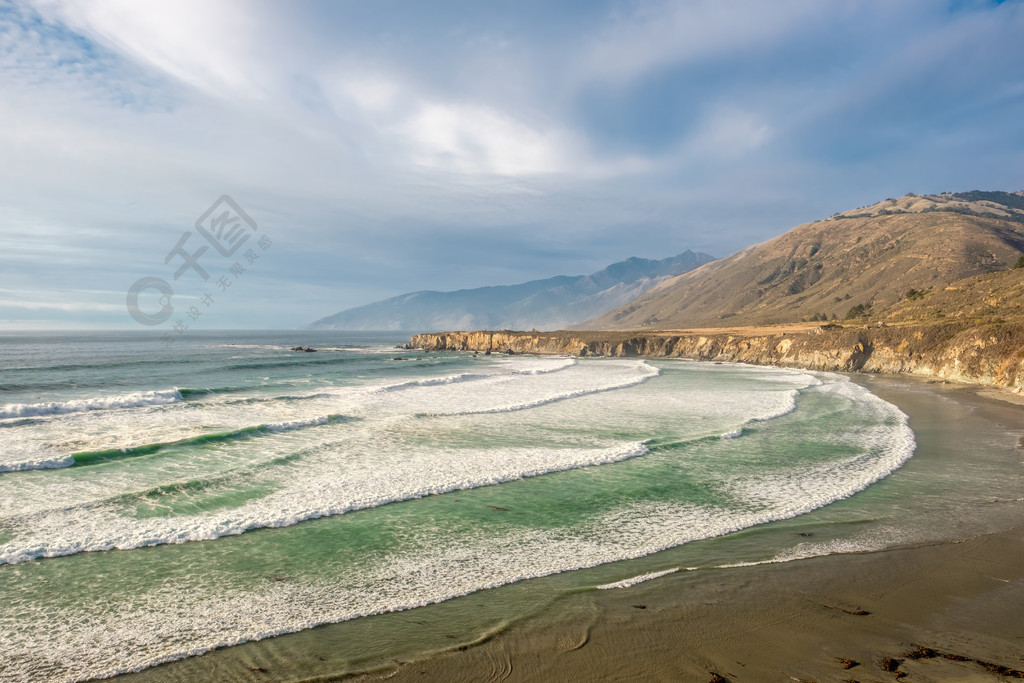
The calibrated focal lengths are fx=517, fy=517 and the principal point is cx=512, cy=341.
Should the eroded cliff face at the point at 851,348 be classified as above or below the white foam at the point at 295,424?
above

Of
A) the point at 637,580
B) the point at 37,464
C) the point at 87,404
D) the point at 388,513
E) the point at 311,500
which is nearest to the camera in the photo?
the point at 637,580

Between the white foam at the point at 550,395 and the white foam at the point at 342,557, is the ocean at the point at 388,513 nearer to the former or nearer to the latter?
the white foam at the point at 342,557

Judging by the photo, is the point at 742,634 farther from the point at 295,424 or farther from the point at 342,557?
the point at 295,424

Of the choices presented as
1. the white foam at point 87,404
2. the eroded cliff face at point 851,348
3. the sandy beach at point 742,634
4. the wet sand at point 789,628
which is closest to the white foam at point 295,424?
the white foam at point 87,404

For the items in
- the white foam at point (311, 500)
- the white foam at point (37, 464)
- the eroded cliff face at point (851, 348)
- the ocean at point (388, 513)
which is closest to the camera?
the ocean at point (388, 513)

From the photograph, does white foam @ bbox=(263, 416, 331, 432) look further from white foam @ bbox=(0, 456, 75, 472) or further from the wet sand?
the wet sand

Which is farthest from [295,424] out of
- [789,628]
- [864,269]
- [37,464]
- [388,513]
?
[864,269]

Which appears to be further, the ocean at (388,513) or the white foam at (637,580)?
the white foam at (637,580)
